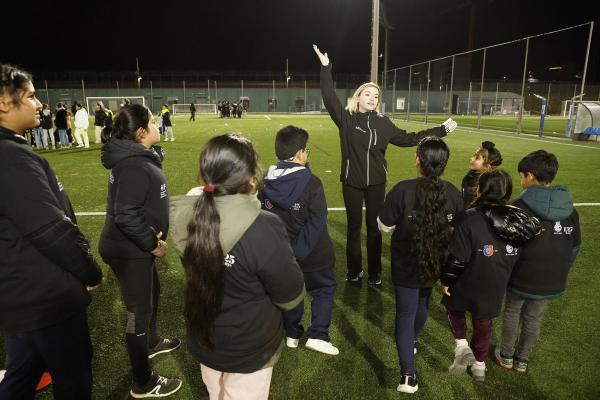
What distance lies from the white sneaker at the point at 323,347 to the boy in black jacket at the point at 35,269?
175 cm

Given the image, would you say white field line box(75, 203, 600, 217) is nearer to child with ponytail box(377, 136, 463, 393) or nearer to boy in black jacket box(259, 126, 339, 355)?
boy in black jacket box(259, 126, 339, 355)

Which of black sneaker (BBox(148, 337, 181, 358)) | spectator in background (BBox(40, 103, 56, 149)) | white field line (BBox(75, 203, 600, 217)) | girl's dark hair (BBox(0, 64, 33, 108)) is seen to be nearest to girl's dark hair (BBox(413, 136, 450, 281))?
black sneaker (BBox(148, 337, 181, 358))

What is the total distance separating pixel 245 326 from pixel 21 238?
1.08 metres

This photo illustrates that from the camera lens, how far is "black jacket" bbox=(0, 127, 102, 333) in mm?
1690

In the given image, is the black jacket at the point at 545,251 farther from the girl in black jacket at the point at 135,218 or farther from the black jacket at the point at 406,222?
the girl in black jacket at the point at 135,218

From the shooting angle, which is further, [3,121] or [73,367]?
[73,367]

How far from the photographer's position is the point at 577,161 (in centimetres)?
1272

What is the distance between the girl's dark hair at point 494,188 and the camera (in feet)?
8.95

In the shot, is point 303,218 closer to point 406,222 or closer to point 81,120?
point 406,222

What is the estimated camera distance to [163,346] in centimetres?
338

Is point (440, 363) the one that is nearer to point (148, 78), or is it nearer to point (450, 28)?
point (148, 78)

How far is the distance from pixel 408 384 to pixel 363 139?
8.11 ft

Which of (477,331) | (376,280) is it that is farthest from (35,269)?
(376,280)

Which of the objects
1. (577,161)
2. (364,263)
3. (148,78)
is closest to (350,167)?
(364,263)
